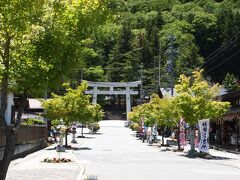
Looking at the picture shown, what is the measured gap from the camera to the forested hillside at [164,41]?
9668 centimetres

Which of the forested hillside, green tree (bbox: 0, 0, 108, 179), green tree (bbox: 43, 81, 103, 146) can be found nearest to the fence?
green tree (bbox: 43, 81, 103, 146)

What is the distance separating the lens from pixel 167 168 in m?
21.9

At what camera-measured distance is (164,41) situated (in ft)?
353

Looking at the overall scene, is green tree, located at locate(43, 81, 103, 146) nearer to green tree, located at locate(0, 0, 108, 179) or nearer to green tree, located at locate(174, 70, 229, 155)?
green tree, located at locate(174, 70, 229, 155)

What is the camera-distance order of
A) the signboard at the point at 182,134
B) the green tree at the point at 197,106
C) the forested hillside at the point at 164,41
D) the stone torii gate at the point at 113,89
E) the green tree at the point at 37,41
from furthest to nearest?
the stone torii gate at the point at 113,89 → the forested hillside at the point at 164,41 → the signboard at the point at 182,134 → the green tree at the point at 197,106 → the green tree at the point at 37,41

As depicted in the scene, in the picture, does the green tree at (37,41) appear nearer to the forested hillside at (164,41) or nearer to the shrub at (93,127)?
the shrub at (93,127)

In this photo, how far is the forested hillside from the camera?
317 feet

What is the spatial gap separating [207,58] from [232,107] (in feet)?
230

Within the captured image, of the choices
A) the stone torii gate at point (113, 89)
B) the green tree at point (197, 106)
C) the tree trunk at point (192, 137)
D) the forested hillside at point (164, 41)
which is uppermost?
the forested hillside at point (164, 41)

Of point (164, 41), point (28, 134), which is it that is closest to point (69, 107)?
point (28, 134)

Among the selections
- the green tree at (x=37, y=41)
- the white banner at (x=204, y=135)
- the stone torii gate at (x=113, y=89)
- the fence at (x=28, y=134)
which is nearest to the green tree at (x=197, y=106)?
the white banner at (x=204, y=135)

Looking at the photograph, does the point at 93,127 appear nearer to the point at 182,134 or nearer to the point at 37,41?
the point at 182,134

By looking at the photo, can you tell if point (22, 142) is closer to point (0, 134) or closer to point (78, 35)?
point (0, 134)

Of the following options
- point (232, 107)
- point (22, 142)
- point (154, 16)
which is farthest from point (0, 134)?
point (154, 16)
